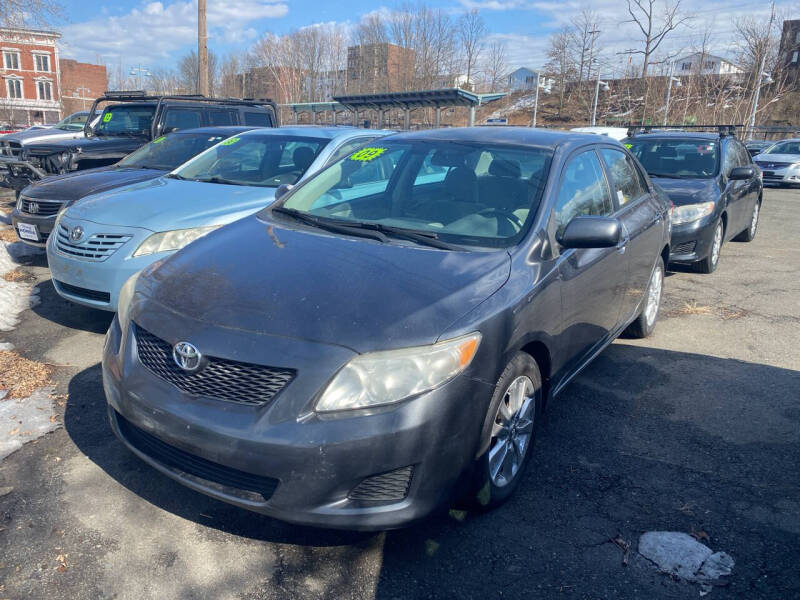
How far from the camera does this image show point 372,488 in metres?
2.34

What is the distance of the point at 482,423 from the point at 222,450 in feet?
3.39

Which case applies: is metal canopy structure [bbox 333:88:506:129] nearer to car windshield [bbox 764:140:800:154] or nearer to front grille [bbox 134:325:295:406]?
car windshield [bbox 764:140:800:154]

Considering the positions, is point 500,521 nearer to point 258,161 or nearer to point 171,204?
point 171,204

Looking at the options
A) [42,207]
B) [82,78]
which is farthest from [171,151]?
[82,78]

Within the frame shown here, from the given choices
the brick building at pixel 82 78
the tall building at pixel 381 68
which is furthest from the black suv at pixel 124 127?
the brick building at pixel 82 78

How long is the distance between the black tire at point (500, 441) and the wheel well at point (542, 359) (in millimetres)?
54

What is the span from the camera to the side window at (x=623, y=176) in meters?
4.46

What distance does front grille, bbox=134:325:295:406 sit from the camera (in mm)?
2326

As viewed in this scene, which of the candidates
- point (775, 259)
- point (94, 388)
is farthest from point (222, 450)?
point (775, 259)

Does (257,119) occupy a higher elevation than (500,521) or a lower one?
higher

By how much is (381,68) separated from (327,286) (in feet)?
164

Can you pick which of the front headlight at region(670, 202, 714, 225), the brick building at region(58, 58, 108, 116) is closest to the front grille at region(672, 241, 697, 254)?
the front headlight at region(670, 202, 714, 225)

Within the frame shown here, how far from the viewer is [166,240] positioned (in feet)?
16.1

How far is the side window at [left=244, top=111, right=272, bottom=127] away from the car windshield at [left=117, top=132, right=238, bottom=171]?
2865 millimetres
